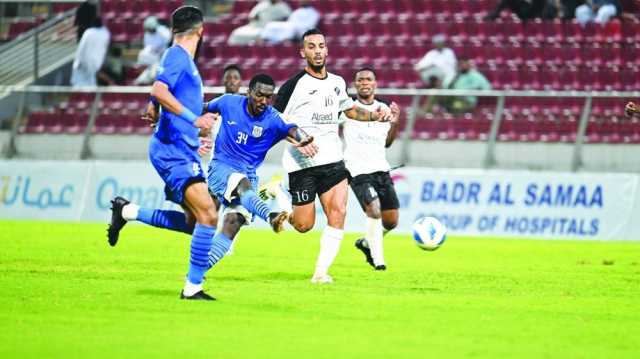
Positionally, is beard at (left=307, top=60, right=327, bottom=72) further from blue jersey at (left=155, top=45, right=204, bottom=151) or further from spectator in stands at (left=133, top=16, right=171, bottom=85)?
spectator in stands at (left=133, top=16, right=171, bottom=85)

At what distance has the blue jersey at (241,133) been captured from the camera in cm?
1392

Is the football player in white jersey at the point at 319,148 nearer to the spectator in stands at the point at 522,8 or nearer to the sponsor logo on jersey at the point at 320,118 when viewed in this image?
the sponsor logo on jersey at the point at 320,118

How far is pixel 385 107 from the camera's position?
53.8 feet

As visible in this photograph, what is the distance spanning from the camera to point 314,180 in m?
15.1

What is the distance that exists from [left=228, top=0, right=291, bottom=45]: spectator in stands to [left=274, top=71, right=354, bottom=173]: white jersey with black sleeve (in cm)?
1568

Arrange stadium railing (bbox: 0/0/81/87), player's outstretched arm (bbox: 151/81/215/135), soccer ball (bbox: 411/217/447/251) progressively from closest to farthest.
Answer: player's outstretched arm (bbox: 151/81/215/135)
soccer ball (bbox: 411/217/447/251)
stadium railing (bbox: 0/0/81/87)

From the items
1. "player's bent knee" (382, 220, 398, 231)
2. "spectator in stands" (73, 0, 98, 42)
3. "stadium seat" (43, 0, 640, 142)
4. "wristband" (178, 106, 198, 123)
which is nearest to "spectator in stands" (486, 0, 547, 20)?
"stadium seat" (43, 0, 640, 142)

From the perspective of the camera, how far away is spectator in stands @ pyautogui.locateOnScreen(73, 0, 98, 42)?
101 feet

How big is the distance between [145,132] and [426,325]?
1654cm

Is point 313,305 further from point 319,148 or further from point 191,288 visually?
point 319,148

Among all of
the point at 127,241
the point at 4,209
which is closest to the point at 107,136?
the point at 4,209

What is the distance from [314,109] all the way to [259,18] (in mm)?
16408

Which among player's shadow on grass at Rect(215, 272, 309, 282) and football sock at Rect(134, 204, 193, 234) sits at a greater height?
football sock at Rect(134, 204, 193, 234)

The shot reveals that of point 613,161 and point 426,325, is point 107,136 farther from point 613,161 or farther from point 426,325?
point 426,325
